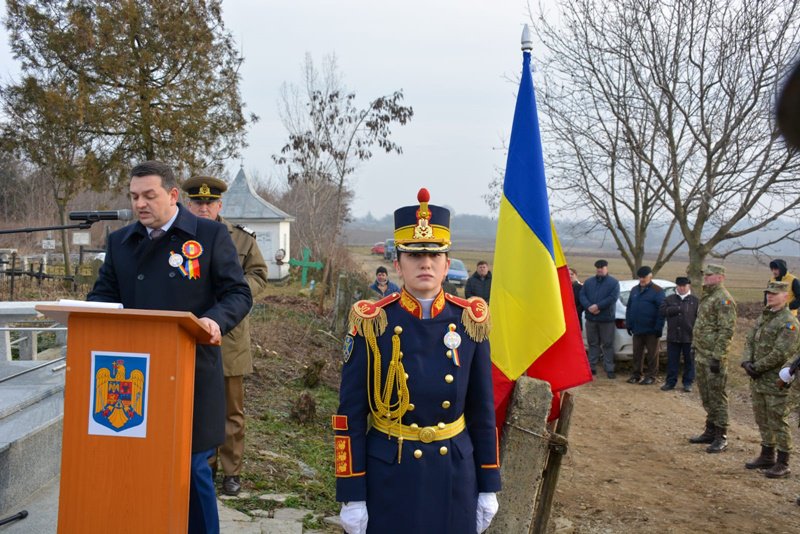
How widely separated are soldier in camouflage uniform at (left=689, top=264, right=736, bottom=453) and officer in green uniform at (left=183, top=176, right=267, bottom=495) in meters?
5.78

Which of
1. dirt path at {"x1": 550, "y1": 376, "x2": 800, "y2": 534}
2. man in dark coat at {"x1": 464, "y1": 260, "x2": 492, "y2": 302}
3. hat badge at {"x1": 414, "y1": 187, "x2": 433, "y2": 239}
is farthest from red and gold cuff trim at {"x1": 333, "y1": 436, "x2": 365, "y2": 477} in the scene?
man in dark coat at {"x1": 464, "y1": 260, "x2": 492, "y2": 302}

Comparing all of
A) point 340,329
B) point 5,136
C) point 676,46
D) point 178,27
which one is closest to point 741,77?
point 676,46

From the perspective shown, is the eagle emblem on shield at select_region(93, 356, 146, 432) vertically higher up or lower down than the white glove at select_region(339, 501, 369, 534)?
higher up

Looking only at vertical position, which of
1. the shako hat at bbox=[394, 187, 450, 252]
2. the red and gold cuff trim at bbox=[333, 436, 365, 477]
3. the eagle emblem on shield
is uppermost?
the shako hat at bbox=[394, 187, 450, 252]

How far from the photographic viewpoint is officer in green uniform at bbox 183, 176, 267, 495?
16.5 ft

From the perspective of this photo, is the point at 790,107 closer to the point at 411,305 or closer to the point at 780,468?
the point at 411,305

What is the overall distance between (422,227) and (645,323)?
10499 mm

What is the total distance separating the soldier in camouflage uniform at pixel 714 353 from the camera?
28.0ft

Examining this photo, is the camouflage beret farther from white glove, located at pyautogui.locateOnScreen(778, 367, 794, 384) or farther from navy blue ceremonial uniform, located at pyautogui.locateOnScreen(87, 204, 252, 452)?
navy blue ceremonial uniform, located at pyautogui.locateOnScreen(87, 204, 252, 452)

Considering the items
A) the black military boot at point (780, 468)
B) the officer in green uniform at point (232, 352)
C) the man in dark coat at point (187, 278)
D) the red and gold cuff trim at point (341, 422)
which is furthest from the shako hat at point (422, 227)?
the black military boot at point (780, 468)

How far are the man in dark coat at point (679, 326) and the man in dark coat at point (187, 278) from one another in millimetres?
9713

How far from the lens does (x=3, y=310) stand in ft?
15.5

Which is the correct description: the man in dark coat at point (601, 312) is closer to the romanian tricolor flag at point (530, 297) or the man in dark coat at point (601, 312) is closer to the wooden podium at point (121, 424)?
the romanian tricolor flag at point (530, 297)

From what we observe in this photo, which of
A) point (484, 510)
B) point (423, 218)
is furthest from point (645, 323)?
point (423, 218)
